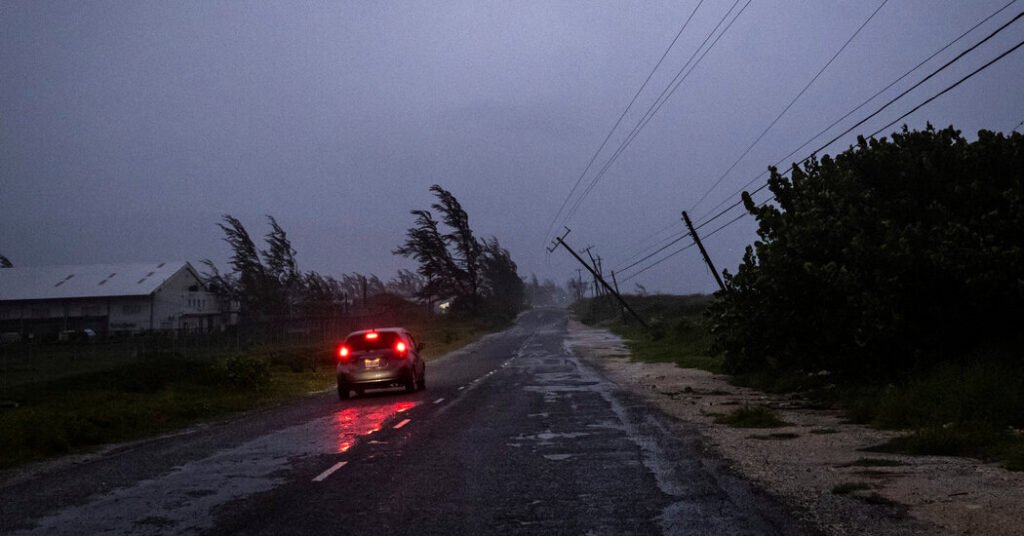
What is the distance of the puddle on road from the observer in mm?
8562

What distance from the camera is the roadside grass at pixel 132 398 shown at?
52.5 ft

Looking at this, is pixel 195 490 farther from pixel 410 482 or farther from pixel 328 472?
pixel 410 482

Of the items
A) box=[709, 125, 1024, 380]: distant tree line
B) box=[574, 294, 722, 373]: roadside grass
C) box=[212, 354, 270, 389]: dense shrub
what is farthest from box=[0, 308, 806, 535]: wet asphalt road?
box=[574, 294, 722, 373]: roadside grass

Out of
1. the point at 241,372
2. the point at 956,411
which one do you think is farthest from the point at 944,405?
the point at 241,372

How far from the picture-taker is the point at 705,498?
30.2ft

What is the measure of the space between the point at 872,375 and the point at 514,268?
157 metres

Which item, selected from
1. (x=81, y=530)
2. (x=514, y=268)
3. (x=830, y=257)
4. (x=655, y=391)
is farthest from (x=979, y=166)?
(x=514, y=268)

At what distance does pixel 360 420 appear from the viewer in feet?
59.8

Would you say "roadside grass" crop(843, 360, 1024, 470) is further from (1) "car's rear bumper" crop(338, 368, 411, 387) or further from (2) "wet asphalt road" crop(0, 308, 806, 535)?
(1) "car's rear bumper" crop(338, 368, 411, 387)

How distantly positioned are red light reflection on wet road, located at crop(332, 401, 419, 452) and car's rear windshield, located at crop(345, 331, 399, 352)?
2796 millimetres

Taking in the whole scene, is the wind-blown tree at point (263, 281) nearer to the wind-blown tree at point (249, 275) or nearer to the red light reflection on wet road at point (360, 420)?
the wind-blown tree at point (249, 275)

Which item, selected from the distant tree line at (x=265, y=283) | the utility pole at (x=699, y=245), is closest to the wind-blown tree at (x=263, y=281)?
the distant tree line at (x=265, y=283)

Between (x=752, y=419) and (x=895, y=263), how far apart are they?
392cm

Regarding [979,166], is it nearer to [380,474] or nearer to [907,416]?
[907,416]
